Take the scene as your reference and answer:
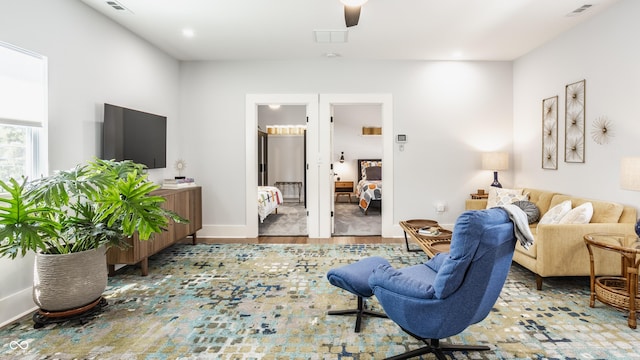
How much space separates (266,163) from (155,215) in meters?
6.74

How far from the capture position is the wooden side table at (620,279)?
2.48 metres

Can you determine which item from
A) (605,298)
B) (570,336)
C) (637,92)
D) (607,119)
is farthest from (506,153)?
(570,336)

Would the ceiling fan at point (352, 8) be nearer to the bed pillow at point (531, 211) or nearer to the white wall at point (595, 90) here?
the white wall at point (595, 90)

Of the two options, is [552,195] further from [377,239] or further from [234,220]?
[234,220]

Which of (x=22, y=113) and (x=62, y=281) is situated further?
(x=22, y=113)

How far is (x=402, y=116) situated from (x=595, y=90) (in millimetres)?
2363

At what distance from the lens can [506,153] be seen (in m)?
5.05

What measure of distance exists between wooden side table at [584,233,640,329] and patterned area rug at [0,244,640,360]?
115 millimetres

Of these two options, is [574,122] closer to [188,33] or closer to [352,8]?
[352,8]

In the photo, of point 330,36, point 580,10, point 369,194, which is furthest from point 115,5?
point 369,194

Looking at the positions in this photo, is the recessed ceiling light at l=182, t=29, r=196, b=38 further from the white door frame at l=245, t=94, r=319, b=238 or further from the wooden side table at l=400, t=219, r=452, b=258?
the wooden side table at l=400, t=219, r=452, b=258

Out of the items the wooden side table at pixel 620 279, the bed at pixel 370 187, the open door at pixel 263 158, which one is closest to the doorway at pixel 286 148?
the open door at pixel 263 158

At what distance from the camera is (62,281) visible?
2.55 meters

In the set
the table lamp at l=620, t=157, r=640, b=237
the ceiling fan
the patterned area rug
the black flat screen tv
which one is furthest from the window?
the table lamp at l=620, t=157, r=640, b=237
